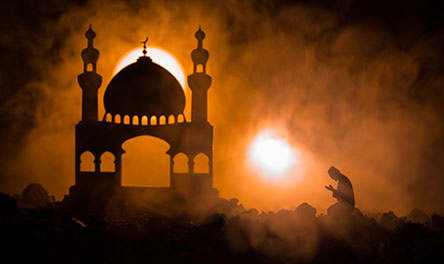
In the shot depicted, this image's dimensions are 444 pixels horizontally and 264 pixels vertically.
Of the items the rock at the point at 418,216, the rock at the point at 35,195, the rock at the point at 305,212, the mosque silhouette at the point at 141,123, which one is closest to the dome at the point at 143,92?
the mosque silhouette at the point at 141,123

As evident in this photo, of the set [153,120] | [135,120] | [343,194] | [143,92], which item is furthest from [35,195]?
[343,194]

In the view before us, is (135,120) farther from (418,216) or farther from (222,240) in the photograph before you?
(418,216)

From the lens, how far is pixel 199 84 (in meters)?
19.0

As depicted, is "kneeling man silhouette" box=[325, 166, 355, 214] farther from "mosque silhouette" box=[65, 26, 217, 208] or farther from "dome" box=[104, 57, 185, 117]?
"dome" box=[104, 57, 185, 117]

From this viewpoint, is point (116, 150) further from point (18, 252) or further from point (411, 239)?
point (411, 239)

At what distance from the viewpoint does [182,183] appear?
60.0ft

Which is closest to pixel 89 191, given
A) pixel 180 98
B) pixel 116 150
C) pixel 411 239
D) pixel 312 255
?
pixel 116 150

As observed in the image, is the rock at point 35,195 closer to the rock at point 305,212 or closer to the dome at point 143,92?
the dome at point 143,92

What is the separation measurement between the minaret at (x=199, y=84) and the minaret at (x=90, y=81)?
4.14 m

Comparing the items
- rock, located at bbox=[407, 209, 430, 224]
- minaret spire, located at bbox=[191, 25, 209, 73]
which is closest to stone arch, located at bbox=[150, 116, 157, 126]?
minaret spire, located at bbox=[191, 25, 209, 73]

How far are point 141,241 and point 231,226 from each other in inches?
97.5

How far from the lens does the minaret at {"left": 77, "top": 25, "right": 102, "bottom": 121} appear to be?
61.7 feet

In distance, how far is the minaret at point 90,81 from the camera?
1880 cm

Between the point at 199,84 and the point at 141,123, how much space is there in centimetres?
324
